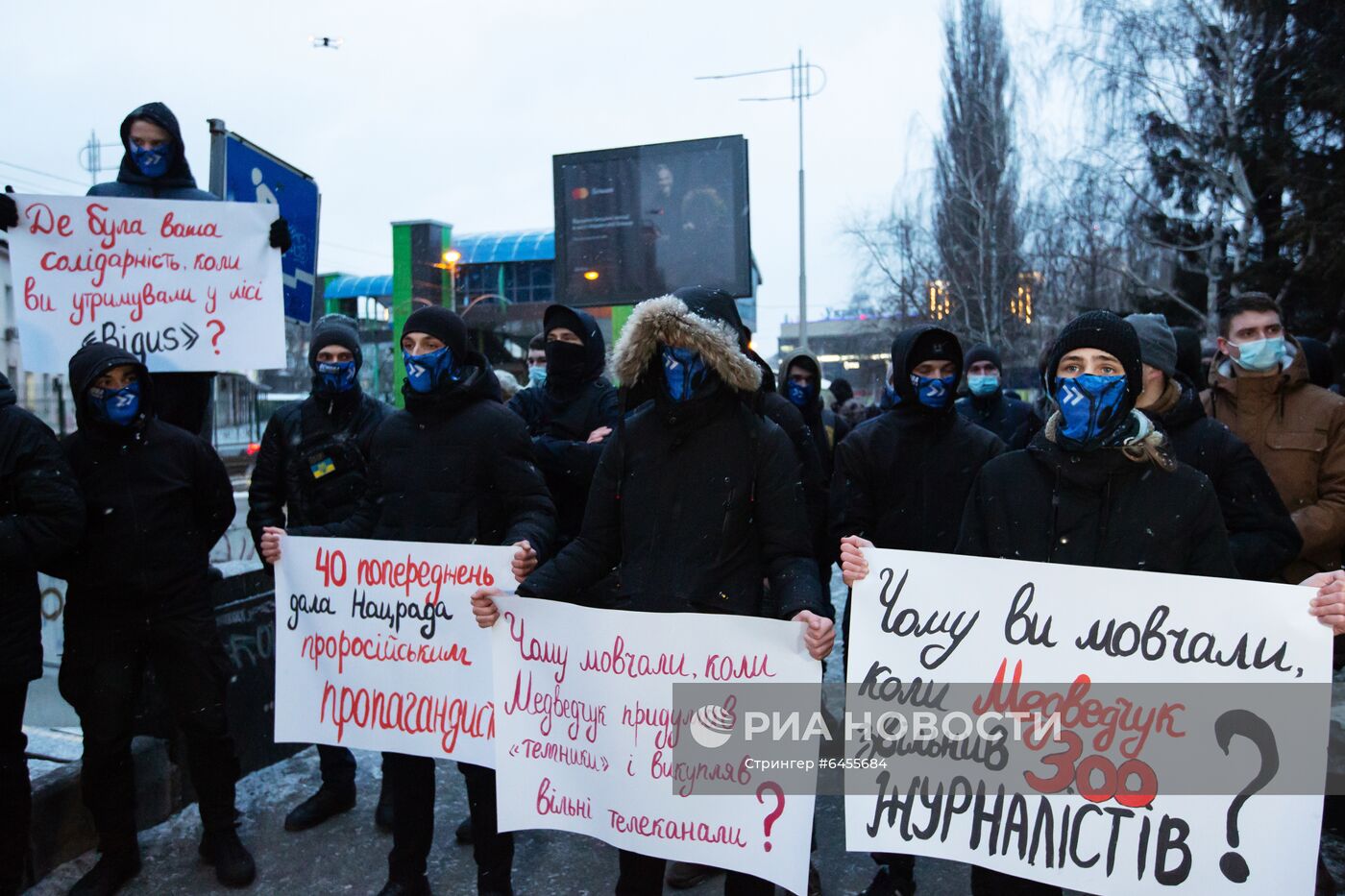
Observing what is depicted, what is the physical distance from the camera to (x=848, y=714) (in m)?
2.59

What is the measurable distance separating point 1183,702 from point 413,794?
7.76 feet

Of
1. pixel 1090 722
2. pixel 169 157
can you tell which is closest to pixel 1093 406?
pixel 1090 722

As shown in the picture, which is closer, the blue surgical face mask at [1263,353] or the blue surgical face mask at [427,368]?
the blue surgical face mask at [427,368]

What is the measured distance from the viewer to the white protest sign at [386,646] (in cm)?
319

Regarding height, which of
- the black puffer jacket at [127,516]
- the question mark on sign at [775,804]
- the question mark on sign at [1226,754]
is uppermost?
the black puffer jacket at [127,516]

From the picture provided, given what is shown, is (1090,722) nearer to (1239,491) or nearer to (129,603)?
(1239,491)

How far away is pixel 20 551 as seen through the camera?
3023mm

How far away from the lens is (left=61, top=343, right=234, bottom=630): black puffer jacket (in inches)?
131

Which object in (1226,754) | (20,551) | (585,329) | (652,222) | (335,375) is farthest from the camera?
(652,222)

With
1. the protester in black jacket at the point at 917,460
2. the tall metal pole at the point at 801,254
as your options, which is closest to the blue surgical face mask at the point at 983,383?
the protester in black jacket at the point at 917,460

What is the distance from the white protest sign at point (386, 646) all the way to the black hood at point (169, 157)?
1823 mm

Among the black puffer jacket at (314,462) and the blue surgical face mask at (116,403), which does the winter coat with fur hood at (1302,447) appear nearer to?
the black puffer jacket at (314,462)

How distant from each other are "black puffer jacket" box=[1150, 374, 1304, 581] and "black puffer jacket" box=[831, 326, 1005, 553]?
702 mm

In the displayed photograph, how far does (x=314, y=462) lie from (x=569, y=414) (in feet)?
3.50
